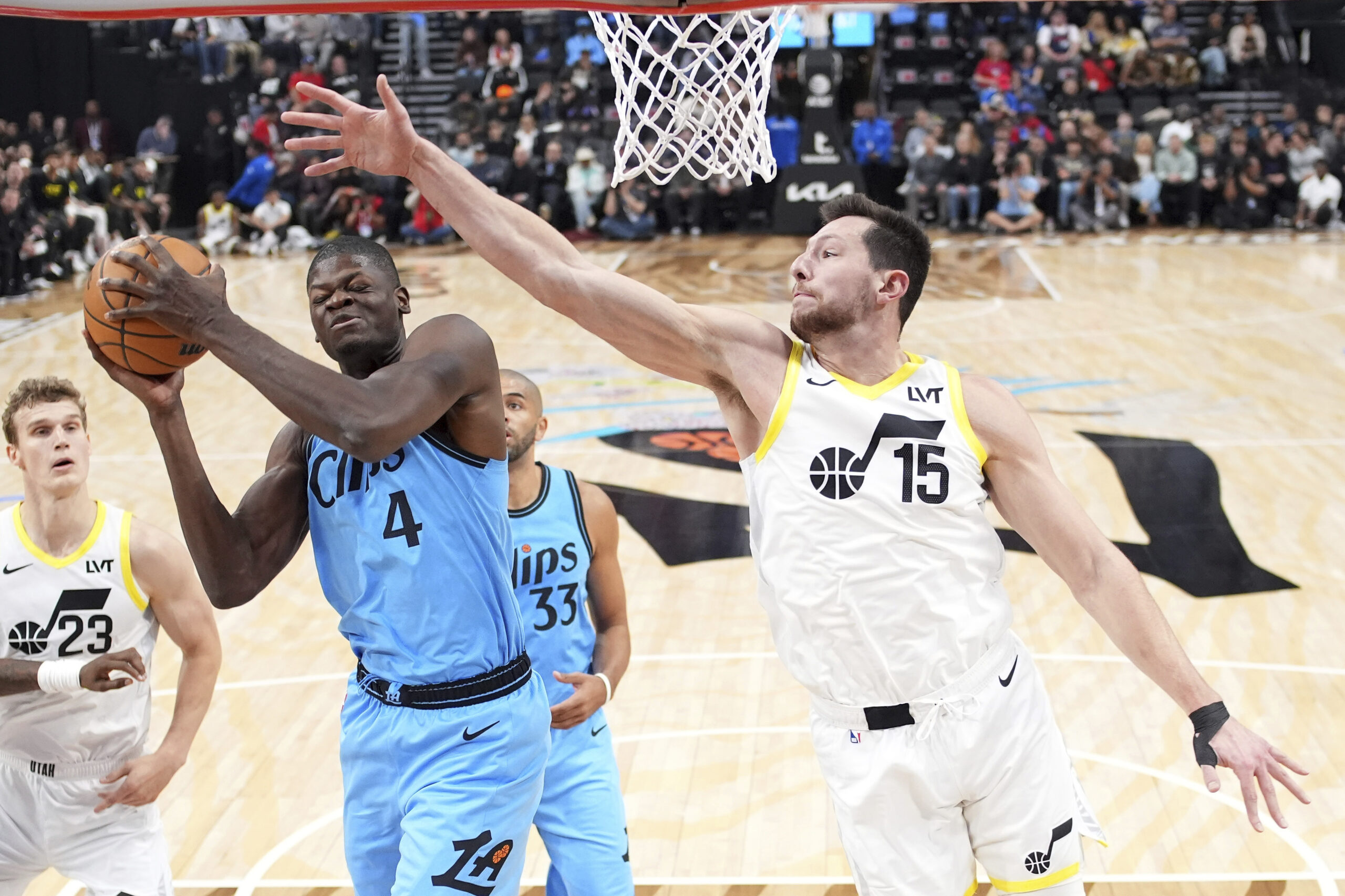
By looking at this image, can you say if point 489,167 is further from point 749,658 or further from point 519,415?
point 519,415

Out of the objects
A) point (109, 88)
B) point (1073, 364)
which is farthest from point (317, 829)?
point (109, 88)

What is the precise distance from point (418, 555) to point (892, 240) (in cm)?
135

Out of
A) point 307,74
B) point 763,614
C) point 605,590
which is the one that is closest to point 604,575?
point 605,590

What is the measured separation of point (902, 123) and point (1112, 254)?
403 centimetres

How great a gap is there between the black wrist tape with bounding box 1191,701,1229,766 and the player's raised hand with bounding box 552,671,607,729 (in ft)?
5.18

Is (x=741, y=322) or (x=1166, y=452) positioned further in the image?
(x=1166, y=452)

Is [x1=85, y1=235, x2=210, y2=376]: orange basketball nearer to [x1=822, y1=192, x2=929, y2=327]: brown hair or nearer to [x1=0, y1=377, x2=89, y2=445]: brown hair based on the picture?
[x1=0, y1=377, x2=89, y2=445]: brown hair

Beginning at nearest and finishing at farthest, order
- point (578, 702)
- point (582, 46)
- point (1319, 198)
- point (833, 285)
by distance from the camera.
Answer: point (833, 285), point (578, 702), point (1319, 198), point (582, 46)

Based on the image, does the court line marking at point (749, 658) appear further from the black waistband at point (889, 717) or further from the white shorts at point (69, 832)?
the black waistband at point (889, 717)

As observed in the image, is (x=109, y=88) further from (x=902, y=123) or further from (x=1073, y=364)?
(x=1073, y=364)

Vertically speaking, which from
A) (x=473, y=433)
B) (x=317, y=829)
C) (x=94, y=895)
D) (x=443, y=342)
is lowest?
(x=317, y=829)

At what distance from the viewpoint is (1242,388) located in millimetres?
11328

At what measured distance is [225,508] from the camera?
2.98 metres

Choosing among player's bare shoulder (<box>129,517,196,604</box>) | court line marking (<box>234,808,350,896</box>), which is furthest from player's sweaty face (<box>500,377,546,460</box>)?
court line marking (<box>234,808,350,896</box>)
